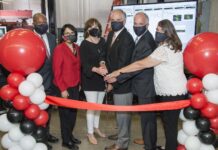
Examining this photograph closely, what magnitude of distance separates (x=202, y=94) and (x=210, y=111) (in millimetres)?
166

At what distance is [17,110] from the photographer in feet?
8.16

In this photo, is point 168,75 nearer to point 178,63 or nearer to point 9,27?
point 178,63

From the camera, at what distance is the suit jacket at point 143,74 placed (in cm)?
287

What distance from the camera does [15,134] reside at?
8.29 ft

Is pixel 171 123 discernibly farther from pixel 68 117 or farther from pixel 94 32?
pixel 94 32

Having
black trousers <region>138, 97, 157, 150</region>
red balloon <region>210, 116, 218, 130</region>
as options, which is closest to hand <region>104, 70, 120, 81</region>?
black trousers <region>138, 97, 157, 150</region>

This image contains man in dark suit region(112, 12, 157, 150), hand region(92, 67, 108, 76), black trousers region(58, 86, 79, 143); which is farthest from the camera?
black trousers region(58, 86, 79, 143)

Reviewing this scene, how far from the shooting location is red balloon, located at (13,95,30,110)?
243 cm

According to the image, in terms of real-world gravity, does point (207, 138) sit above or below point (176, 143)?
above

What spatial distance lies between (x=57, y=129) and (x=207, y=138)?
7.88 feet

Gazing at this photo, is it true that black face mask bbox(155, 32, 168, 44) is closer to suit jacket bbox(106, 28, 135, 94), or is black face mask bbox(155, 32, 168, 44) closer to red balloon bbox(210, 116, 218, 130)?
suit jacket bbox(106, 28, 135, 94)

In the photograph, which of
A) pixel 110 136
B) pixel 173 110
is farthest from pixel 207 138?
pixel 110 136

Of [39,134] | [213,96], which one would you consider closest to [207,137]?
[213,96]

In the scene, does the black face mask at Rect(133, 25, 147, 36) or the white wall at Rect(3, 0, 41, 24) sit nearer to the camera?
the black face mask at Rect(133, 25, 147, 36)
